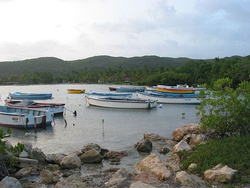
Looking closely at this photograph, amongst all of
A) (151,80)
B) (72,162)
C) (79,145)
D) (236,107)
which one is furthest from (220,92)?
(151,80)

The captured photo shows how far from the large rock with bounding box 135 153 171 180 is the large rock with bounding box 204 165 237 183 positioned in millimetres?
1721

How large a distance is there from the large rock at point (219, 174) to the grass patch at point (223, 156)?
0.40 meters

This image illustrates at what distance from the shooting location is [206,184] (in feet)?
37.4

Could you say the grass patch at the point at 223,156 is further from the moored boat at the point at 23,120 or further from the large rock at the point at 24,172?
the moored boat at the point at 23,120

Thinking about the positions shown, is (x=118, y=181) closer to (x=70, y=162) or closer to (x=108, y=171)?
(x=108, y=171)

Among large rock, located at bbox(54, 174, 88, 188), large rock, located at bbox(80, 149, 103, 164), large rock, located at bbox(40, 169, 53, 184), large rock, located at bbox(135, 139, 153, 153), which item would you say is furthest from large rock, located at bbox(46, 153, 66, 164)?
large rock, located at bbox(135, 139, 153, 153)

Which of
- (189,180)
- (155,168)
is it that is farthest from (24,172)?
(189,180)

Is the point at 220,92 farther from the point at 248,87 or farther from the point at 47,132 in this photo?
the point at 47,132

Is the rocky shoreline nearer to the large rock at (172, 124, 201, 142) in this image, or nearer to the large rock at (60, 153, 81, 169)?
the large rock at (60, 153, 81, 169)

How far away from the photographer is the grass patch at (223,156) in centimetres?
1230

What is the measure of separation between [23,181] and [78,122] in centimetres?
2132

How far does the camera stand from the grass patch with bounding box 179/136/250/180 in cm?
1230

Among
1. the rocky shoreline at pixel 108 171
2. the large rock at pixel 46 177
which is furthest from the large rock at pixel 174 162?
the large rock at pixel 46 177

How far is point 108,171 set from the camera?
15.1 m
